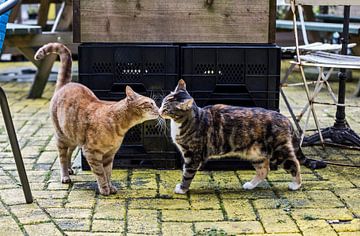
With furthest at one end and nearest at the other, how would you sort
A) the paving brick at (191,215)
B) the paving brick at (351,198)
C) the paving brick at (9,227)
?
1. the paving brick at (351,198)
2. the paving brick at (191,215)
3. the paving brick at (9,227)

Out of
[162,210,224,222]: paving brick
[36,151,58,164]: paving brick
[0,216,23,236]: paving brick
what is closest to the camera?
[0,216,23,236]: paving brick

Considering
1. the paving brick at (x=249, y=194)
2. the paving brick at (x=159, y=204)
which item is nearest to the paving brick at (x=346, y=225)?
the paving brick at (x=249, y=194)

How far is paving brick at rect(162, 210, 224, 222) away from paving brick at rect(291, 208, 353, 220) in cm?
36

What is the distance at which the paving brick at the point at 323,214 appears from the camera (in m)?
2.82

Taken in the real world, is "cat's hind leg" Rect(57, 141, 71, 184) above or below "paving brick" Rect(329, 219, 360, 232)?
above

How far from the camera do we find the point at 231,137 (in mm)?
3186

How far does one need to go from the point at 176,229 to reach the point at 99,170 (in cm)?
63

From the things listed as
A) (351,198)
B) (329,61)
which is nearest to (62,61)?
(329,61)

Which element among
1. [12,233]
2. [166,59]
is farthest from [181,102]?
[12,233]

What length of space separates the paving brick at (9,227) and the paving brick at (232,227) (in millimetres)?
762

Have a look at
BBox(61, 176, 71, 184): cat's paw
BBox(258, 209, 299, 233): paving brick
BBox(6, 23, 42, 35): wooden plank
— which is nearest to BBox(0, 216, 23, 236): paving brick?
BBox(61, 176, 71, 184): cat's paw

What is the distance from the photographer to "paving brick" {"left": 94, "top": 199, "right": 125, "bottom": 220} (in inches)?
111

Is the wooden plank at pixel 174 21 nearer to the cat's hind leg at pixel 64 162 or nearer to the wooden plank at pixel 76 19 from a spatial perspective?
the wooden plank at pixel 76 19

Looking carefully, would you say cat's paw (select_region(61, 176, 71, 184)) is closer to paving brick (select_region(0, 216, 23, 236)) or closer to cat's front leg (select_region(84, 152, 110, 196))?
cat's front leg (select_region(84, 152, 110, 196))
